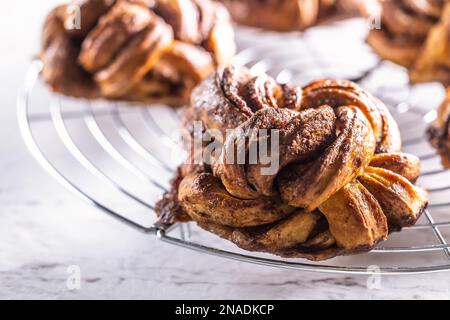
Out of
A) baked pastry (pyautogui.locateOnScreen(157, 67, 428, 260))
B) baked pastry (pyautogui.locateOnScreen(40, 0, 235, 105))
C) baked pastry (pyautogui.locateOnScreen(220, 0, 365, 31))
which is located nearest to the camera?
baked pastry (pyautogui.locateOnScreen(157, 67, 428, 260))

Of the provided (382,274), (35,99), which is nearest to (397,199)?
(382,274)

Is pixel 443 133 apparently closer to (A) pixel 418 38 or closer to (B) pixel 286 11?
(A) pixel 418 38

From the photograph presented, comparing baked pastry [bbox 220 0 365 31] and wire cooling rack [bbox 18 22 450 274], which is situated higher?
baked pastry [bbox 220 0 365 31]

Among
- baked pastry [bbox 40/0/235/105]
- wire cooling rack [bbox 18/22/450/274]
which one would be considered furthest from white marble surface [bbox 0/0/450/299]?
baked pastry [bbox 40/0/235/105]

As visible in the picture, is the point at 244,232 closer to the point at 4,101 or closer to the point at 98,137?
the point at 98,137

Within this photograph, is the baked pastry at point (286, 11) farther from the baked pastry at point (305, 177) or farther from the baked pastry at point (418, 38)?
the baked pastry at point (305, 177)

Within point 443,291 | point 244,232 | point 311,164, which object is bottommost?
point 443,291

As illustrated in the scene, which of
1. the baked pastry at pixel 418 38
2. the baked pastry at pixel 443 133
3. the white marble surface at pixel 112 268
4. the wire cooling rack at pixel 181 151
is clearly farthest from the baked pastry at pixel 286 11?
the white marble surface at pixel 112 268

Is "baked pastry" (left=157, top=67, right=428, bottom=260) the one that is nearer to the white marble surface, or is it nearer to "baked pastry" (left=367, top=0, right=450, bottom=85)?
the white marble surface
